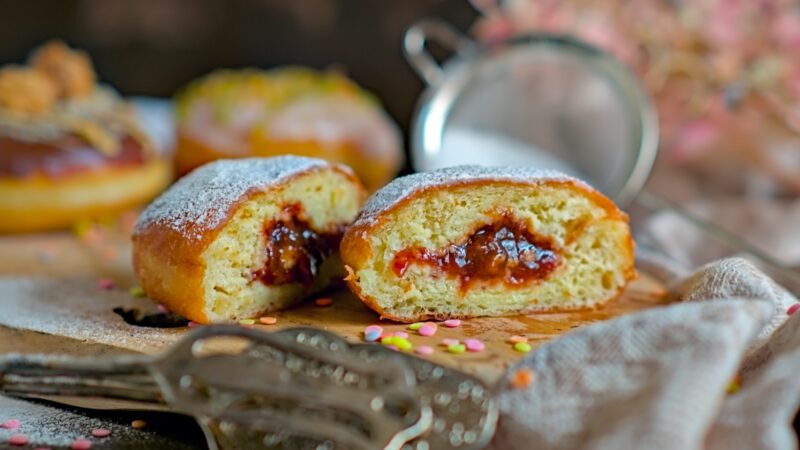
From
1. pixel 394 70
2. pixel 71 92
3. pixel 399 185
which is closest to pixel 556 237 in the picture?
pixel 399 185

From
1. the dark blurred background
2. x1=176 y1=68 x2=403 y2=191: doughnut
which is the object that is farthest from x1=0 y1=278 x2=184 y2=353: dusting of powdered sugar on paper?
the dark blurred background

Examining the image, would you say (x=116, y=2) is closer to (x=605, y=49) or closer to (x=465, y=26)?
(x=465, y=26)

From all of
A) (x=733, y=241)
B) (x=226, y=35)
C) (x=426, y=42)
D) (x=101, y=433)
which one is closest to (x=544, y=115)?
(x=426, y=42)

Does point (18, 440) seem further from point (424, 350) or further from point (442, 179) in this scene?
point (442, 179)

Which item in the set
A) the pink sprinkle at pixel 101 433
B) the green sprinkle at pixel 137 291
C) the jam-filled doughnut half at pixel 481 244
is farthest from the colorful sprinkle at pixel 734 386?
the green sprinkle at pixel 137 291

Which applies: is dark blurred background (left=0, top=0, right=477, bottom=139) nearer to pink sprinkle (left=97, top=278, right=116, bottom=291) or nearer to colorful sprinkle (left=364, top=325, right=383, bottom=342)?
pink sprinkle (left=97, top=278, right=116, bottom=291)

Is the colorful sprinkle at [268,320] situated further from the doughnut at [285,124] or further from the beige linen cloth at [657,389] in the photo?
the doughnut at [285,124]
